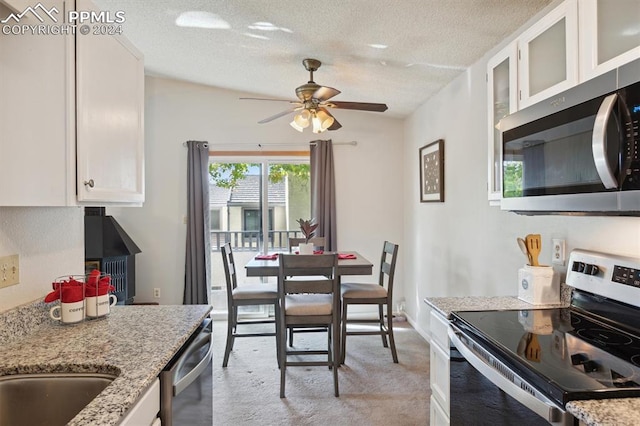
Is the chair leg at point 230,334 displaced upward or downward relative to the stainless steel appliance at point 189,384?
downward

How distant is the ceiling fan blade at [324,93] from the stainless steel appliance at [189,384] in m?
1.71

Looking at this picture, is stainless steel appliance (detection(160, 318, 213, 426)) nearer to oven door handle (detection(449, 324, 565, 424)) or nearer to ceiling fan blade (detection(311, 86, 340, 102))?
oven door handle (detection(449, 324, 565, 424))

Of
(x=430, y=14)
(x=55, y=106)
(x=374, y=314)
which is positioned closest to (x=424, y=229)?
(x=374, y=314)

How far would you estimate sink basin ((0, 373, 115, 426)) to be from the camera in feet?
3.62

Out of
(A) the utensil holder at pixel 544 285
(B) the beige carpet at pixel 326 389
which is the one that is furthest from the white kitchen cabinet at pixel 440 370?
(B) the beige carpet at pixel 326 389

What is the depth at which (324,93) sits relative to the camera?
2688mm

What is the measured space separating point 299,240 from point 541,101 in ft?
9.65

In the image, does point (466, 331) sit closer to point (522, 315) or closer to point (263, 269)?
point (522, 315)

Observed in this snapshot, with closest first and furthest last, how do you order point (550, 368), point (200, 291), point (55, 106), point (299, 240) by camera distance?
1. point (550, 368)
2. point (55, 106)
3. point (299, 240)
4. point (200, 291)

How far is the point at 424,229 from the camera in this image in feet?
12.8

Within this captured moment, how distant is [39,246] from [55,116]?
2.00 ft

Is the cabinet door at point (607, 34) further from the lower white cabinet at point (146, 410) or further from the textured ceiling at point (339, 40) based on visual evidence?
the lower white cabinet at point (146, 410)

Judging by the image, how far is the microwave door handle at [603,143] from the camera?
3.39 feet

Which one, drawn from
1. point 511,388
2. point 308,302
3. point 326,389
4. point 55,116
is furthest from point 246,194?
point 511,388
